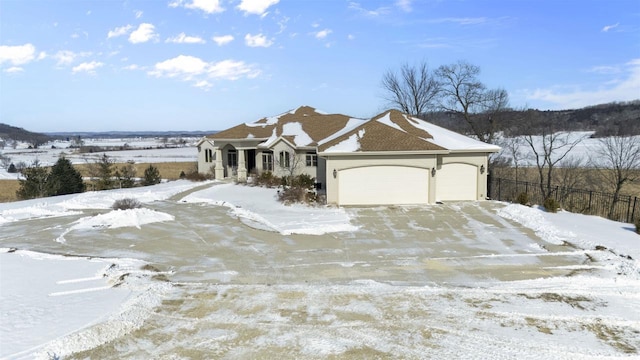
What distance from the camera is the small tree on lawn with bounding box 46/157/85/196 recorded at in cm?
3291

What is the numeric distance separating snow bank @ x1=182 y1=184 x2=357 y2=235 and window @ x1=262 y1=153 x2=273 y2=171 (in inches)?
177

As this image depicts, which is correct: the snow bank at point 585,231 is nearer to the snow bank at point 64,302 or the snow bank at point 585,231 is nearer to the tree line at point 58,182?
the snow bank at point 64,302

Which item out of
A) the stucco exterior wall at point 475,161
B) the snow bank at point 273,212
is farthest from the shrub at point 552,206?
the snow bank at point 273,212

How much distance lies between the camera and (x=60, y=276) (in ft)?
31.5

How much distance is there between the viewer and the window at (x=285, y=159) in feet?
88.8

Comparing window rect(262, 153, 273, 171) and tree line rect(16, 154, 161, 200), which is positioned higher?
window rect(262, 153, 273, 171)

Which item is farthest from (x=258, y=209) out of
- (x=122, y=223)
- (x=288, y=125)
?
(x=288, y=125)

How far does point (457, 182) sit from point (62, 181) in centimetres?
3067

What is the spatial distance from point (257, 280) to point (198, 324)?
8.11ft

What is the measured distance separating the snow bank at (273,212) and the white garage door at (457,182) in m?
5.81

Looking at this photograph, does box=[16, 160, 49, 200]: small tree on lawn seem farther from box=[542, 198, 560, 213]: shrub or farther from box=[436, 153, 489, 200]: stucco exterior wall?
box=[542, 198, 560, 213]: shrub

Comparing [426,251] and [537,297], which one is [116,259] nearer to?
[426,251]

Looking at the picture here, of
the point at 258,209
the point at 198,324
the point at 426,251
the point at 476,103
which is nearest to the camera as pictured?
the point at 198,324

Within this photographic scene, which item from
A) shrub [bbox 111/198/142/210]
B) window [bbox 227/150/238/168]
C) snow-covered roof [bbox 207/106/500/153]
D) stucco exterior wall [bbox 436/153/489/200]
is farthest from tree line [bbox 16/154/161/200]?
stucco exterior wall [bbox 436/153/489/200]
